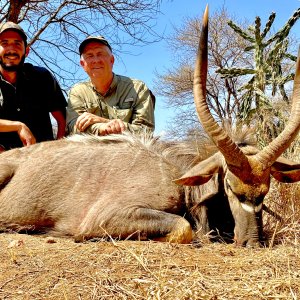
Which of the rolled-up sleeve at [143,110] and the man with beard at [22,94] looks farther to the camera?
the man with beard at [22,94]

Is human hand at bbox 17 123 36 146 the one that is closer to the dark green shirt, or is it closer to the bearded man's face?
the dark green shirt

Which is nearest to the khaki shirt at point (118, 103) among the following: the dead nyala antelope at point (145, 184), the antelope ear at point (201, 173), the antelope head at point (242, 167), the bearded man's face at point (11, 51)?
the bearded man's face at point (11, 51)

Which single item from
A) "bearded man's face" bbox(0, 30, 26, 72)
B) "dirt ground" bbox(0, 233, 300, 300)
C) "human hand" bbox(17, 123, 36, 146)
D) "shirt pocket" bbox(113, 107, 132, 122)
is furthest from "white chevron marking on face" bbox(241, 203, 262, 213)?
"bearded man's face" bbox(0, 30, 26, 72)

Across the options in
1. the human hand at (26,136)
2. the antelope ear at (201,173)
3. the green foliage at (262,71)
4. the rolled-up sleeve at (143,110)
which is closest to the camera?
the antelope ear at (201,173)

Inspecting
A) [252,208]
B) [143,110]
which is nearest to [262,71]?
[143,110]

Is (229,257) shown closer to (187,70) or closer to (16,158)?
(16,158)

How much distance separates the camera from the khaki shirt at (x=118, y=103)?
5.15 m

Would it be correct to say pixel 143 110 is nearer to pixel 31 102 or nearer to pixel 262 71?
pixel 31 102

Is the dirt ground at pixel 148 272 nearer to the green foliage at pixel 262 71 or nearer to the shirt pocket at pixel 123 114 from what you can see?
the shirt pocket at pixel 123 114

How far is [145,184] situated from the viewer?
3.66 metres

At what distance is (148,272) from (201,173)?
1.16m

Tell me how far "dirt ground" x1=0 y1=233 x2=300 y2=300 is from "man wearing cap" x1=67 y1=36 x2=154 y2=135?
90.0 inches

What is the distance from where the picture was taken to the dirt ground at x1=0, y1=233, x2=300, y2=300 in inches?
83.5

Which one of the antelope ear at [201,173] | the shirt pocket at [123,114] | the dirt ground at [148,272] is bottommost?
the dirt ground at [148,272]
